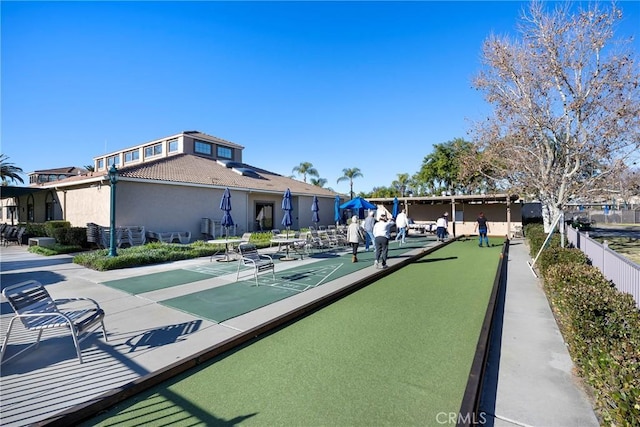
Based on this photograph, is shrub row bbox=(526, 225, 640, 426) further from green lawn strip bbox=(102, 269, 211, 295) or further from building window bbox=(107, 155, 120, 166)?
building window bbox=(107, 155, 120, 166)

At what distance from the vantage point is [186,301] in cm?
650

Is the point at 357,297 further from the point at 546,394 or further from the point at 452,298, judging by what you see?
the point at 546,394

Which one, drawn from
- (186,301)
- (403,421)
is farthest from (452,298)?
(186,301)

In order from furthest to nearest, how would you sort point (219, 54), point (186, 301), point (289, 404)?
point (219, 54)
point (186, 301)
point (289, 404)

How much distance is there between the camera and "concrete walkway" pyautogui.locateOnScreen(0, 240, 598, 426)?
122 inches

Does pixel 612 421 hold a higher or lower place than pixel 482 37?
lower

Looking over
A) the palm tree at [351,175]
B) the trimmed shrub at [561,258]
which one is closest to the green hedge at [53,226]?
Result: the trimmed shrub at [561,258]

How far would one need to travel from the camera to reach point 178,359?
400 centimetres

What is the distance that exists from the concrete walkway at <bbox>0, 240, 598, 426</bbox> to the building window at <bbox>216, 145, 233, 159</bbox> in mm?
24160

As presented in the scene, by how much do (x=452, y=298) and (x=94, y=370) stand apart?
6720 millimetres

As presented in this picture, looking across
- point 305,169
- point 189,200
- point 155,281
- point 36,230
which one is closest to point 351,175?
point 305,169

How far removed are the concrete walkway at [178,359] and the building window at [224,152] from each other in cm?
2416

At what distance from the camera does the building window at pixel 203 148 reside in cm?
2781

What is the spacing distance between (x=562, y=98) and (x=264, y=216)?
19.0 metres
